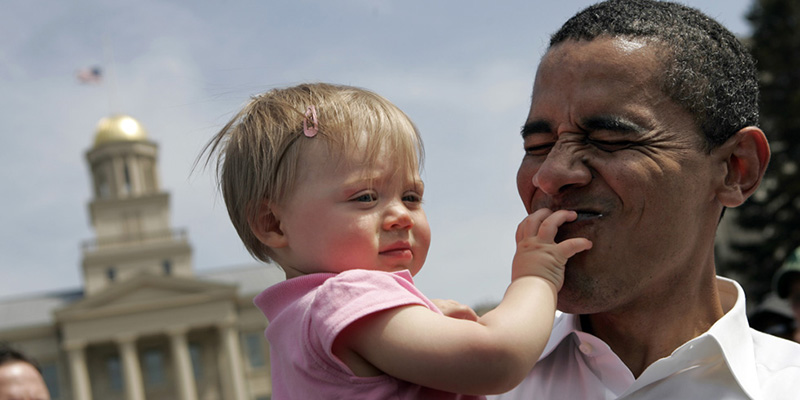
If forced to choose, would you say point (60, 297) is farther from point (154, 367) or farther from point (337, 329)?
point (337, 329)

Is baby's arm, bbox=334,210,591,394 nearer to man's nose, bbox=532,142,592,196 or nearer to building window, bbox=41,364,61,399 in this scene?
man's nose, bbox=532,142,592,196

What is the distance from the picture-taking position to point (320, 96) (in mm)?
2375

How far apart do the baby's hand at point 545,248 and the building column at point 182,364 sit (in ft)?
178

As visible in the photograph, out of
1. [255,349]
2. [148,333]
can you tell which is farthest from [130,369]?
[255,349]

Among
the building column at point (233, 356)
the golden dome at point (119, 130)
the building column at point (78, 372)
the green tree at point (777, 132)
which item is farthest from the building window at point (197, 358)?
the green tree at point (777, 132)

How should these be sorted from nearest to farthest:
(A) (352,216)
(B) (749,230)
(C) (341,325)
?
(C) (341,325)
(A) (352,216)
(B) (749,230)

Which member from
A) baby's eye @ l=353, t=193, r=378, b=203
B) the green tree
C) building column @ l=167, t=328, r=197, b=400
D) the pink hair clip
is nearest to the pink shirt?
baby's eye @ l=353, t=193, r=378, b=203

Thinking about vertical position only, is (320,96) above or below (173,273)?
above

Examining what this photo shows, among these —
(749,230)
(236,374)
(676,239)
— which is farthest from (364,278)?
(236,374)

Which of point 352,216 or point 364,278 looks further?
point 352,216

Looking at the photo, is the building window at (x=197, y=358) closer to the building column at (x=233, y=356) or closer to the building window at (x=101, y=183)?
the building column at (x=233, y=356)

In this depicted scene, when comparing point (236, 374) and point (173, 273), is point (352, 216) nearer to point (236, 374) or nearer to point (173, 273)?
point (236, 374)

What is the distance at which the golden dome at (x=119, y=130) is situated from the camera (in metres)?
64.4

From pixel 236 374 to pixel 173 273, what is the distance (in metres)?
9.17
